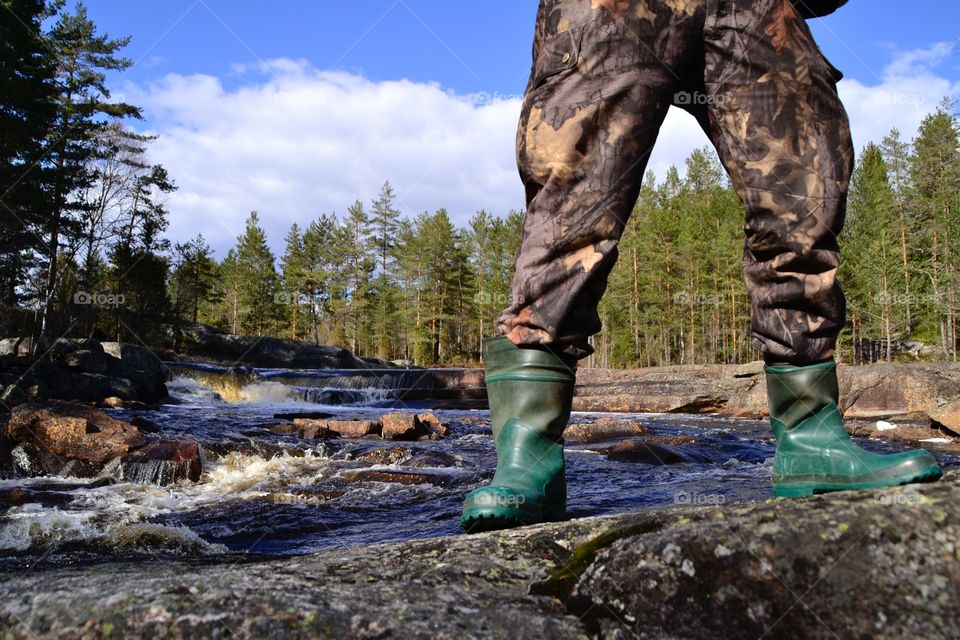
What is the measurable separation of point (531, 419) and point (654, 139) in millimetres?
848

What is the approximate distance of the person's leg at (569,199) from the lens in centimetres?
166

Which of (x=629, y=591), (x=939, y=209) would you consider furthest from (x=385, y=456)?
A: (x=939, y=209)

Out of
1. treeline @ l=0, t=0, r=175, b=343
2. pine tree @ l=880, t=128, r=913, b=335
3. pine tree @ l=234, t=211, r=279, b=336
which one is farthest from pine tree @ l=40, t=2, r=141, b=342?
pine tree @ l=880, t=128, r=913, b=335

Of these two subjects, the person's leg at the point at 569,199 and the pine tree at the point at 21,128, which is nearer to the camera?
the person's leg at the point at 569,199

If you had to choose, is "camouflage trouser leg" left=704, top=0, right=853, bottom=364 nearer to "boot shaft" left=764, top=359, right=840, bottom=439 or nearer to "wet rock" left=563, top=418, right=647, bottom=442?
"boot shaft" left=764, top=359, right=840, bottom=439

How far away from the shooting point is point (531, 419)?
1.65 metres

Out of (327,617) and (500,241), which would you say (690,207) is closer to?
(500,241)

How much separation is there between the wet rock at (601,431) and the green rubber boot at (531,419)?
7537 mm

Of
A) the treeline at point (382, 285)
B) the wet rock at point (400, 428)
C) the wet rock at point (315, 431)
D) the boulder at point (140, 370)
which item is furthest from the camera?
the treeline at point (382, 285)

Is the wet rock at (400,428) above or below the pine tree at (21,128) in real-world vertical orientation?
below

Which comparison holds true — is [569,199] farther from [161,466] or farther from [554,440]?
[161,466]

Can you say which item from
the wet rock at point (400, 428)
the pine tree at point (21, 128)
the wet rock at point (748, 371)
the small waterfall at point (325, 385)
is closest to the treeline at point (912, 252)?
the wet rock at point (748, 371)

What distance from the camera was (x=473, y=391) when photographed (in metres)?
25.3

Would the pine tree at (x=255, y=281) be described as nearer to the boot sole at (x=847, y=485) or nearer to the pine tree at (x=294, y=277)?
the pine tree at (x=294, y=277)
